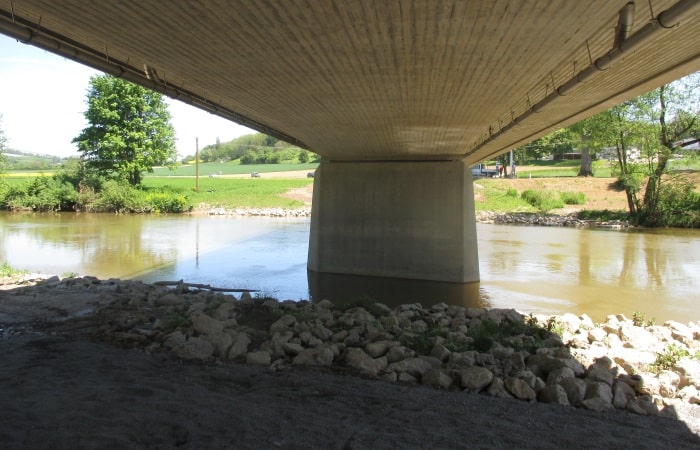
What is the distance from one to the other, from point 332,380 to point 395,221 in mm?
11614

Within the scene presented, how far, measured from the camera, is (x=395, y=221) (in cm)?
1784

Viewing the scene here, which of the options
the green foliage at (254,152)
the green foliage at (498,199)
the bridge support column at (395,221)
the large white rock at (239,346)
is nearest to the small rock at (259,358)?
the large white rock at (239,346)

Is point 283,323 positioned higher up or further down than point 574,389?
higher up

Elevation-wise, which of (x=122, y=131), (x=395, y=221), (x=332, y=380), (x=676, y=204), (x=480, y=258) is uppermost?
(x=122, y=131)

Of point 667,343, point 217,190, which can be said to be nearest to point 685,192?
point 667,343

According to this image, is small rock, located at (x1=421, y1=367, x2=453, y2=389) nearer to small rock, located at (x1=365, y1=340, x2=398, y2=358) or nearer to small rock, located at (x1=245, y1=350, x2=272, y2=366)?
small rock, located at (x1=365, y1=340, x2=398, y2=358)

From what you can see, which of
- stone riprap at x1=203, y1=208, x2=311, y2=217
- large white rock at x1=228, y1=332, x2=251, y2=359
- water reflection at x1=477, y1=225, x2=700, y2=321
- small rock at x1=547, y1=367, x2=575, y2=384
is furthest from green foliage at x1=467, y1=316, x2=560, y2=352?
stone riprap at x1=203, y1=208, x2=311, y2=217

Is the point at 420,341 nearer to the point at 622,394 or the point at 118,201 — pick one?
the point at 622,394

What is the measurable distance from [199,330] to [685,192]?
1468 inches

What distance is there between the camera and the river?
1481cm

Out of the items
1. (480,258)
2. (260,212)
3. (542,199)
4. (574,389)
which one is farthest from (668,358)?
(260,212)

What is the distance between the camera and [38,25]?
651cm

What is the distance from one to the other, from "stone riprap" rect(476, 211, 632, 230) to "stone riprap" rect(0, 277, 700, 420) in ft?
93.9

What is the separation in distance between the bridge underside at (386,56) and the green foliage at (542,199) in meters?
30.9
